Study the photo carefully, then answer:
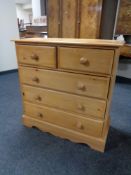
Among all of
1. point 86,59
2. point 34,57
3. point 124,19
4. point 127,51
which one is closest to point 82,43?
point 86,59

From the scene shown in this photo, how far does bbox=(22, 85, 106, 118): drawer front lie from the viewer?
119 centimetres

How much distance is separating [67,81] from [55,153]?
0.66m

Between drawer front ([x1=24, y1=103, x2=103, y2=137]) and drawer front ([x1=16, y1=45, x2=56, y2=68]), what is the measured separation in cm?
47

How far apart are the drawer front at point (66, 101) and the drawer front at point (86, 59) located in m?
0.26

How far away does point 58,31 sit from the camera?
10.4ft

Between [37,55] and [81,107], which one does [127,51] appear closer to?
[81,107]

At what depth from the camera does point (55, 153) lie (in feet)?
4.24

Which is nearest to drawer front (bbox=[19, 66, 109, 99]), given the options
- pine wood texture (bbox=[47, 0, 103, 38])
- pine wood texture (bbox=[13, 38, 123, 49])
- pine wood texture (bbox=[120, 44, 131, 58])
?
pine wood texture (bbox=[13, 38, 123, 49])

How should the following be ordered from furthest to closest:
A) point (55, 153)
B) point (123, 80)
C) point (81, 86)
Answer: point (123, 80), point (55, 153), point (81, 86)

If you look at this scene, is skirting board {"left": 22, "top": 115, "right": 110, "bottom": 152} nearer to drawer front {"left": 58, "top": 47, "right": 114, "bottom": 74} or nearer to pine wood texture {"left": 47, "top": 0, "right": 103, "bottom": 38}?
drawer front {"left": 58, "top": 47, "right": 114, "bottom": 74}

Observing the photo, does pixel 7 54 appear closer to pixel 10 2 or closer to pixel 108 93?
pixel 10 2

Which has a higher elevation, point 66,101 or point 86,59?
point 86,59

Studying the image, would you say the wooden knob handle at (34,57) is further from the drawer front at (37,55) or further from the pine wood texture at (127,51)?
the pine wood texture at (127,51)

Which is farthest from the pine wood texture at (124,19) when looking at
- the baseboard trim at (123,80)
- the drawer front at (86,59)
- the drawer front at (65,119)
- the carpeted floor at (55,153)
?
the drawer front at (65,119)
